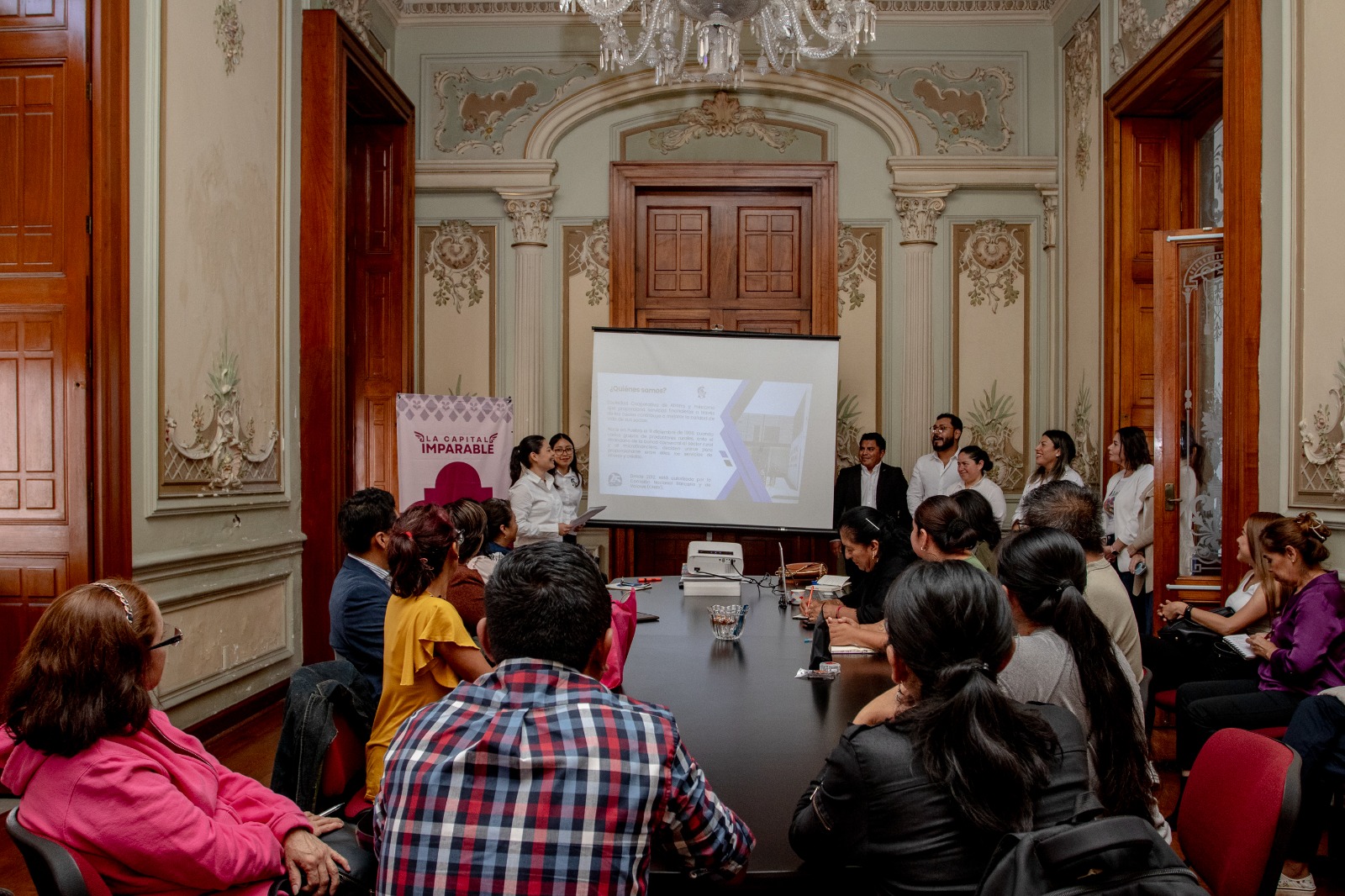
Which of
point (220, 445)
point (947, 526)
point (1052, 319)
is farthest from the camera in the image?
point (1052, 319)

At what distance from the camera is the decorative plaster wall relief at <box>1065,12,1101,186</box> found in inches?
241

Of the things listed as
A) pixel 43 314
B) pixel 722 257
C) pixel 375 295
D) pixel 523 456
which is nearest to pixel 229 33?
pixel 43 314

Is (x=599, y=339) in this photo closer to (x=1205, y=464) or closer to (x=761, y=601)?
(x=761, y=601)

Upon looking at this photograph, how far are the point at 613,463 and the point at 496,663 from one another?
5165 millimetres

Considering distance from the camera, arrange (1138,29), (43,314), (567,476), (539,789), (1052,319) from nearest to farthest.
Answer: (539,789) → (43,314) → (1138,29) → (567,476) → (1052,319)

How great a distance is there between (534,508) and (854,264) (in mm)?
2827

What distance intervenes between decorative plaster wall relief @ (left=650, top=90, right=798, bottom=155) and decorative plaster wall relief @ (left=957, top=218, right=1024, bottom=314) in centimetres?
143

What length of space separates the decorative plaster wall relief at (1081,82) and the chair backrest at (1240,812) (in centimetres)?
528

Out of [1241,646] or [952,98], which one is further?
[952,98]

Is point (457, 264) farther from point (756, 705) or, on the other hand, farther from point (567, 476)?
point (756, 705)

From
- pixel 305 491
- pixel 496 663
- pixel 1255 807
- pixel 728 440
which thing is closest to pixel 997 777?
pixel 1255 807

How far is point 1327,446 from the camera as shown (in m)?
3.74

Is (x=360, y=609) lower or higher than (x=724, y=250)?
lower

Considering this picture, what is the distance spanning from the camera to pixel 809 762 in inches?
73.9
